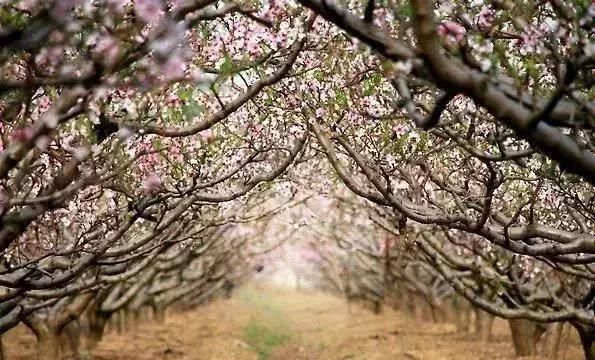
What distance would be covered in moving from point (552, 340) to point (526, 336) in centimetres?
192

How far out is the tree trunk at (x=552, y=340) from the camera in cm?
1902

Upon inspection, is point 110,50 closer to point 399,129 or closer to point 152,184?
point 399,129

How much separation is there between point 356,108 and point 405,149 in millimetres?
1454

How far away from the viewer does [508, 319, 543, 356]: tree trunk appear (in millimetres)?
21359

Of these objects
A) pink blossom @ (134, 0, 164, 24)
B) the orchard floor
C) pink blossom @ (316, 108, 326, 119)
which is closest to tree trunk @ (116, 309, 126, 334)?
the orchard floor

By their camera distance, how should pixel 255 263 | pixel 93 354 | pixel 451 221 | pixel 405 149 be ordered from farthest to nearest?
pixel 255 263 < pixel 93 354 < pixel 405 149 < pixel 451 221

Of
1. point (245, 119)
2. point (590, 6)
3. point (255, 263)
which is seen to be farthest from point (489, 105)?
point (255, 263)

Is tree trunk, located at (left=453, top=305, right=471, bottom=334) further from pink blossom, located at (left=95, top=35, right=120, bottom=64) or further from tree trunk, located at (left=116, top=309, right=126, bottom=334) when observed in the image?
pink blossom, located at (left=95, top=35, right=120, bottom=64)

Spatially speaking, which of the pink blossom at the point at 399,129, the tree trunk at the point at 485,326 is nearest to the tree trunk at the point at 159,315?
the tree trunk at the point at 485,326

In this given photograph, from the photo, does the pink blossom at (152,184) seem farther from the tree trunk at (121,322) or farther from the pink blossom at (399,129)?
the tree trunk at (121,322)

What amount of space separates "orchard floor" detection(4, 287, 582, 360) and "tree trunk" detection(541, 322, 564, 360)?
40 centimetres

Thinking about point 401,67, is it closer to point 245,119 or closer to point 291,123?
point 291,123

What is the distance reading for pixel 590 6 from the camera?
6.04m

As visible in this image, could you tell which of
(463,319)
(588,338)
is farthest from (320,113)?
(463,319)
